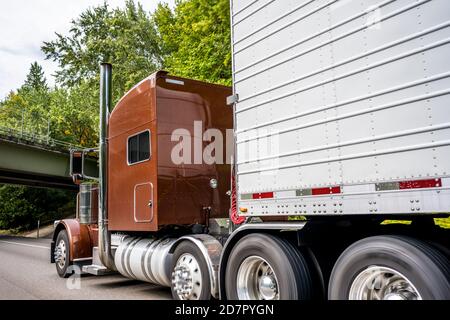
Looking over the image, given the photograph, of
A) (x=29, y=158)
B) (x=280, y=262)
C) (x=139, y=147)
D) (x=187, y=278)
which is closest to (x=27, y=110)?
(x=29, y=158)

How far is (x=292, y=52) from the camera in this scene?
3988mm

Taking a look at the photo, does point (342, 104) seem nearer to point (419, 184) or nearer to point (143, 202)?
point (419, 184)

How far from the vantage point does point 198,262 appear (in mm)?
5242

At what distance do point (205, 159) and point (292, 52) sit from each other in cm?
301

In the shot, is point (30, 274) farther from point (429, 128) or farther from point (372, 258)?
point (429, 128)

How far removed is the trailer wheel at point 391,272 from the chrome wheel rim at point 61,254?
6.70m

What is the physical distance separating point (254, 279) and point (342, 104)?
1.96 meters

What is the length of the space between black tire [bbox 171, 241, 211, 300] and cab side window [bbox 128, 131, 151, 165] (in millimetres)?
1545

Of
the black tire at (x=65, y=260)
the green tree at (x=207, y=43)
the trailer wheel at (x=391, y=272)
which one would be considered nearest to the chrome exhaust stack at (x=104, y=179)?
the black tire at (x=65, y=260)

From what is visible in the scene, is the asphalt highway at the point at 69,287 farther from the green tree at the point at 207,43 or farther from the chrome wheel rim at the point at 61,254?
the green tree at the point at 207,43

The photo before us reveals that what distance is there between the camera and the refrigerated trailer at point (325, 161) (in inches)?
114

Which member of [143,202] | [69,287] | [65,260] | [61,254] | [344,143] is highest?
[344,143]

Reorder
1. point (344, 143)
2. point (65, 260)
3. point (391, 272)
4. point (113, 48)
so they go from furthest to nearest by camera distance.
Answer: point (113, 48)
point (65, 260)
point (344, 143)
point (391, 272)
